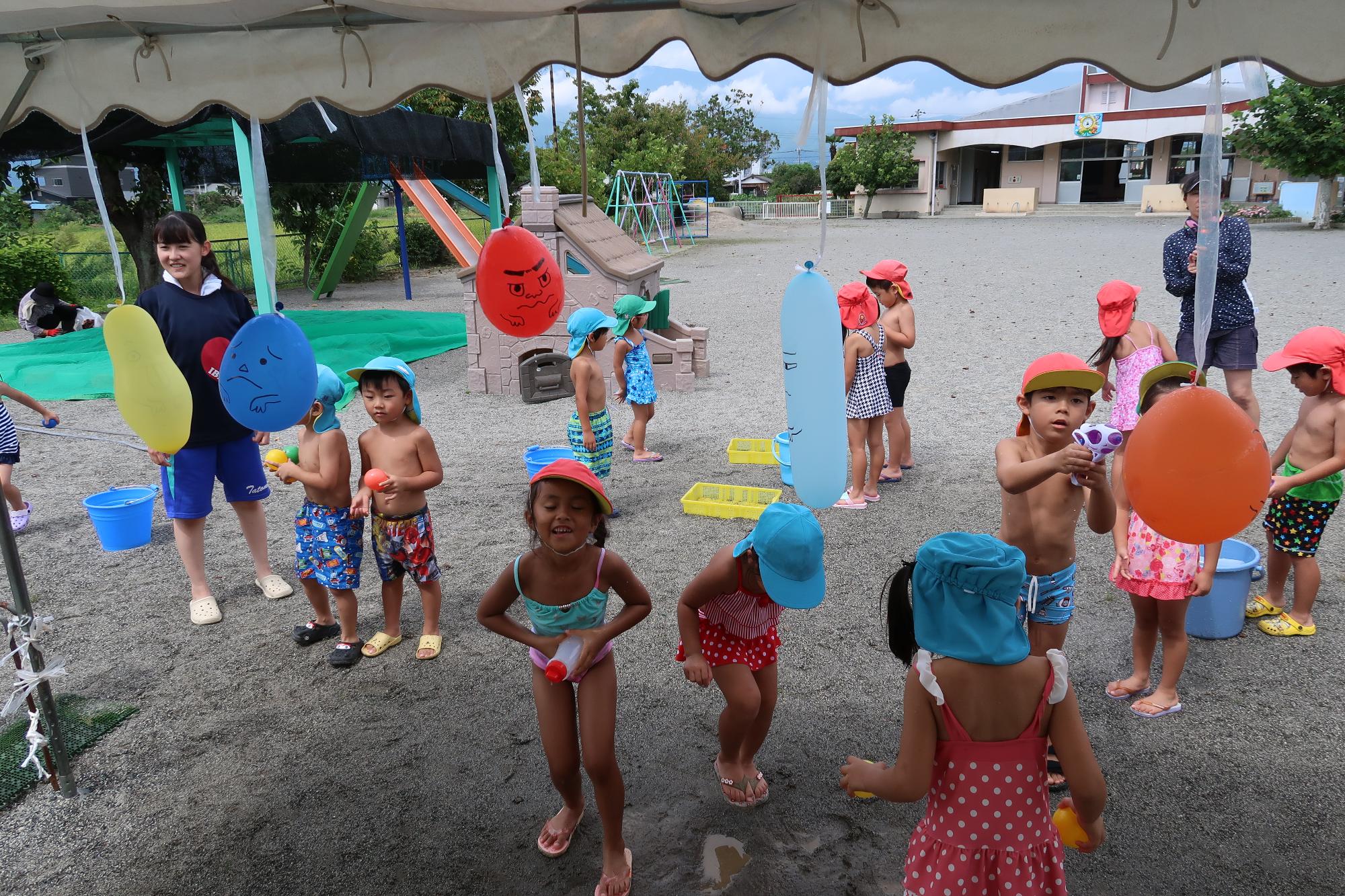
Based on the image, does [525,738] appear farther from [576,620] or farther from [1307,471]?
[1307,471]

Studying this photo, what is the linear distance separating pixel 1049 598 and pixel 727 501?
118 inches

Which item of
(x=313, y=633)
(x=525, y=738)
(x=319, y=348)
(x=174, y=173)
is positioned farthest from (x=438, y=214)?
(x=525, y=738)

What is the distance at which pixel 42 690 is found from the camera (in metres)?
3.01

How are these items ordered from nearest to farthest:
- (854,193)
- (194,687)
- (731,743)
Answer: (731,743) < (194,687) < (854,193)

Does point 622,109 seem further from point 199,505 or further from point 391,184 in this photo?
point 199,505

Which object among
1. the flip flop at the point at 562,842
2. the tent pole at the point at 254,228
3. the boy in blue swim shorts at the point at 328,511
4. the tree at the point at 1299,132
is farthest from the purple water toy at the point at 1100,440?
the tree at the point at 1299,132

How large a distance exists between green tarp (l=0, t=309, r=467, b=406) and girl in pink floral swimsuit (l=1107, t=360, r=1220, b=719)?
727 cm

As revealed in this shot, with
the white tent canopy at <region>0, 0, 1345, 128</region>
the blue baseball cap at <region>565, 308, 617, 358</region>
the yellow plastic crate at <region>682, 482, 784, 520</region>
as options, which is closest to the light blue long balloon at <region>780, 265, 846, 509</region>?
the white tent canopy at <region>0, 0, 1345, 128</region>

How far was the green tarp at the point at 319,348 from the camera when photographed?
948 centimetres

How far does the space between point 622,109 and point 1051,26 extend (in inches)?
1453

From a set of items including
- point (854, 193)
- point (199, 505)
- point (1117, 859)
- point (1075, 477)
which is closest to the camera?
point (1075, 477)

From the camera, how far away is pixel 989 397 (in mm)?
8188

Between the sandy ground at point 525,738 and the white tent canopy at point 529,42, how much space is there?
7.49 feet

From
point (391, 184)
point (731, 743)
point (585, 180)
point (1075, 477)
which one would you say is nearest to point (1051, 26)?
point (1075, 477)
